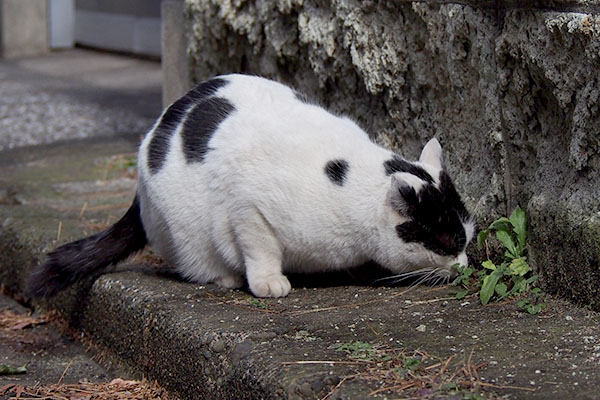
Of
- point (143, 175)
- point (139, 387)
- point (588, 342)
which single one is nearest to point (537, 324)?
point (588, 342)

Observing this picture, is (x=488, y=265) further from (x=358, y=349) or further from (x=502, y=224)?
(x=358, y=349)

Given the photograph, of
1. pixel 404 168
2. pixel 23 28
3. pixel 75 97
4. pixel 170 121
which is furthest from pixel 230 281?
pixel 23 28

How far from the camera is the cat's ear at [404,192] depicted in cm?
285

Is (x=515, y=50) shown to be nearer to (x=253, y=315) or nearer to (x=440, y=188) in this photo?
(x=440, y=188)

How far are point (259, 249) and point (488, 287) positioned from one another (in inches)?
32.9

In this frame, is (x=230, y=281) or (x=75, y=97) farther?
(x=75, y=97)

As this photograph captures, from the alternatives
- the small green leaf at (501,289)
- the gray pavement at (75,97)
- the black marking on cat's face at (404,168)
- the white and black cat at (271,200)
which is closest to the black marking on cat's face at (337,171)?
the white and black cat at (271,200)

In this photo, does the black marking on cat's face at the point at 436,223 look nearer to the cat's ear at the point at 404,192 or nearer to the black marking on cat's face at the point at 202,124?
the cat's ear at the point at 404,192

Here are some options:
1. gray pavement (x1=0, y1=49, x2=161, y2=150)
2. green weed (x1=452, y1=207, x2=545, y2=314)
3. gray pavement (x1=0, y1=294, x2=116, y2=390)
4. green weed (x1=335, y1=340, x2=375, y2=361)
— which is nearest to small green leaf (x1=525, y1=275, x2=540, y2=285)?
green weed (x1=452, y1=207, x2=545, y2=314)

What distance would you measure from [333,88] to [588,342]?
1818 mm

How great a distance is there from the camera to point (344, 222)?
9.78 ft

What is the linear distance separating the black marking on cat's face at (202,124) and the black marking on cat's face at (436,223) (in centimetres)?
82

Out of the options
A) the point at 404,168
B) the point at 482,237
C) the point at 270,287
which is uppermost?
the point at 404,168

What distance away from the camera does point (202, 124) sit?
10.7ft
